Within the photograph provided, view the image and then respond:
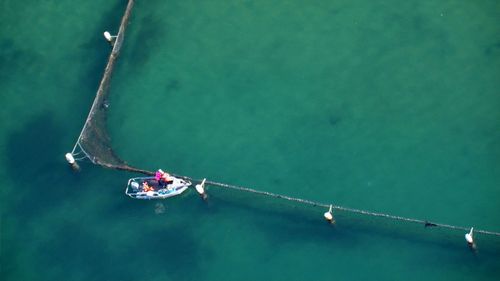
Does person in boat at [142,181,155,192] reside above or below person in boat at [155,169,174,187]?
below

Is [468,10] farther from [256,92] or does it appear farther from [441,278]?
[441,278]

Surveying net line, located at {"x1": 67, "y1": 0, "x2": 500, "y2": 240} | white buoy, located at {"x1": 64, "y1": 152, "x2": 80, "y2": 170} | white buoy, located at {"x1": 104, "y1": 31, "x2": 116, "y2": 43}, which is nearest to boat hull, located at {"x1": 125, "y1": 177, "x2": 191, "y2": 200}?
net line, located at {"x1": 67, "y1": 0, "x2": 500, "y2": 240}

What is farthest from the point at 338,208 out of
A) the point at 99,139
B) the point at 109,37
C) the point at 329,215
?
the point at 109,37

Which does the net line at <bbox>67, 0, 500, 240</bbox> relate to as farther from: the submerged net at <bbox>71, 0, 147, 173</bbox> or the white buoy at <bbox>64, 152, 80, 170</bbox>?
the white buoy at <bbox>64, 152, 80, 170</bbox>

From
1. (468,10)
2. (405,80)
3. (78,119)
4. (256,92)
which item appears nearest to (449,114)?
(405,80)

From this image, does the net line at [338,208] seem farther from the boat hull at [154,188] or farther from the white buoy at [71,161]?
the white buoy at [71,161]

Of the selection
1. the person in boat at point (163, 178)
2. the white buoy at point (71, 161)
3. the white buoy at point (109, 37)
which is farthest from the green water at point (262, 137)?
the person in boat at point (163, 178)

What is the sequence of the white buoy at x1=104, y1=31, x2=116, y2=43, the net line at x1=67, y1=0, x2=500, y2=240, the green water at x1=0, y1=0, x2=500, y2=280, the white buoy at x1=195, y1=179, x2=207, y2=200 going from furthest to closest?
the white buoy at x1=104, y1=31, x2=116, y2=43
the white buoy at x1=195, y1=179, x2=207, y2=200
the net line at x1=67, y1=0, x2=500, y2=240
the green water at x1=0, y1=0, x2=500, y2=280

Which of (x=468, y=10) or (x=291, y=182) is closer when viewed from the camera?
(x=291, y=182)
